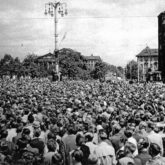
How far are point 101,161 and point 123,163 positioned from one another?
905mm

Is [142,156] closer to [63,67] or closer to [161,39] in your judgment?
[161,39]

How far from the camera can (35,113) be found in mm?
13047

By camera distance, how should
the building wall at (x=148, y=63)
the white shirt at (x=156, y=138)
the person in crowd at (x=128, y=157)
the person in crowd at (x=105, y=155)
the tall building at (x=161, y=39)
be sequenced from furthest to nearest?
the building wall at (x=148, y=63), the tall building at (x=161, y=39), the white shirt at (x=156, y=138), the person in crowd at (x=105, y=155), the person in crowd at (x=128, y=157)

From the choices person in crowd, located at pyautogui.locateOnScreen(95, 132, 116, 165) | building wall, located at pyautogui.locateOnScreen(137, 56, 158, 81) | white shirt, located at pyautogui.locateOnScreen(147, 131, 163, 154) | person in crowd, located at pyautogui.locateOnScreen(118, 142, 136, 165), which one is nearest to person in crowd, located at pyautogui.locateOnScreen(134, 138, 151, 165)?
person in crowd, located at pyautogui.locateOnScreen(118, 142, 136, 165)

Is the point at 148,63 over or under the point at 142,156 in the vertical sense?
over

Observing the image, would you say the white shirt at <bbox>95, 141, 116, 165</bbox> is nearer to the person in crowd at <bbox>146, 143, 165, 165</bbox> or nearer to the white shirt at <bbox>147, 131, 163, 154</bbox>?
the person in crowd at <bbox>146, 143, 165, 165</bbox>

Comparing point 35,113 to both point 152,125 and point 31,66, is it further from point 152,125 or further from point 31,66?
point 31,66

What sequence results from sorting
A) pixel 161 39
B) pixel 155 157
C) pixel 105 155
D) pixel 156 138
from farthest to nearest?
pixel 161 39
pixel 156 138
pixel 105 155
pixel 155 157

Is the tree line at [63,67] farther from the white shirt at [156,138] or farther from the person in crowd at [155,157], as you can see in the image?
the person in crowd at [155,157]

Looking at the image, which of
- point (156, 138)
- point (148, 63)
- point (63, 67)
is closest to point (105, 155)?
point (156, 138)

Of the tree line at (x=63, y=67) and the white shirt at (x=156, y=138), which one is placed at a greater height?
the tree line at (x=63, y=67)

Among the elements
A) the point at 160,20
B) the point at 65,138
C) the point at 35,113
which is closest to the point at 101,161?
the point at 65,138

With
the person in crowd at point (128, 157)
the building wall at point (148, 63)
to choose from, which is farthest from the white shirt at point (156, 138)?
the building wall at point (148, 63)

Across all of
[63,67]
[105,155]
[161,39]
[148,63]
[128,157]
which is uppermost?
[161,39]
